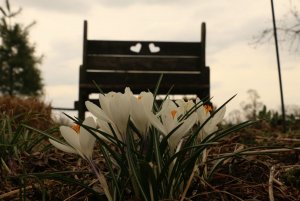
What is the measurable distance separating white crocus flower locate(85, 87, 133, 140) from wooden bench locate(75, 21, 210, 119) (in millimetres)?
5280

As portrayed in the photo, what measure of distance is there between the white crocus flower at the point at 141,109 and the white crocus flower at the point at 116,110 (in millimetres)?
19

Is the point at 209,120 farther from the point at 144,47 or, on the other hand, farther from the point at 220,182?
the point at 144,47

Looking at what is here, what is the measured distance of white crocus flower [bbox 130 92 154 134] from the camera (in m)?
1.17

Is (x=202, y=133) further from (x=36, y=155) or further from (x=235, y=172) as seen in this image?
(x=36, y=155)

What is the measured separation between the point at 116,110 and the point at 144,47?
5851 mm

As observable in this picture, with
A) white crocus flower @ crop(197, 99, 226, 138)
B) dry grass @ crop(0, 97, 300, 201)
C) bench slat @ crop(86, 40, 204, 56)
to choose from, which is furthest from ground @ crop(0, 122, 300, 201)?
bench slat @ crop(86, 40, 204, 56)

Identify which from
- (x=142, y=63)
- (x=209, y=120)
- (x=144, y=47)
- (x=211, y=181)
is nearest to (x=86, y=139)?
(x=209, y=120)

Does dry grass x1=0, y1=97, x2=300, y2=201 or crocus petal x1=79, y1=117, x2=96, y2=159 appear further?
dry grass x1=0, y1=97, x2=300, y2=201

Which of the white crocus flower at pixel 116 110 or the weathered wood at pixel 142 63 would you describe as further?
the weathered wood at pixel 142 63

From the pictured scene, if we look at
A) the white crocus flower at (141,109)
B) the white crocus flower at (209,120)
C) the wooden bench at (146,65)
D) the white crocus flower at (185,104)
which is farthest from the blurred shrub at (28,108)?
the white crocus flower at (141,109)

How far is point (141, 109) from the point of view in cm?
119

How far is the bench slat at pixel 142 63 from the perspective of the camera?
6777 millimetres

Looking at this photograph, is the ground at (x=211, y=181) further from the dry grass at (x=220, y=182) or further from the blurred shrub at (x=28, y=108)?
the blurred shrub at (x=28, y=108)

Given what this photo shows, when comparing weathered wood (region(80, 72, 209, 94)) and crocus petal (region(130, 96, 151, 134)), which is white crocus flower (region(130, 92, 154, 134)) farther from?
weathered wood (region(80, 72, 209, 94))
